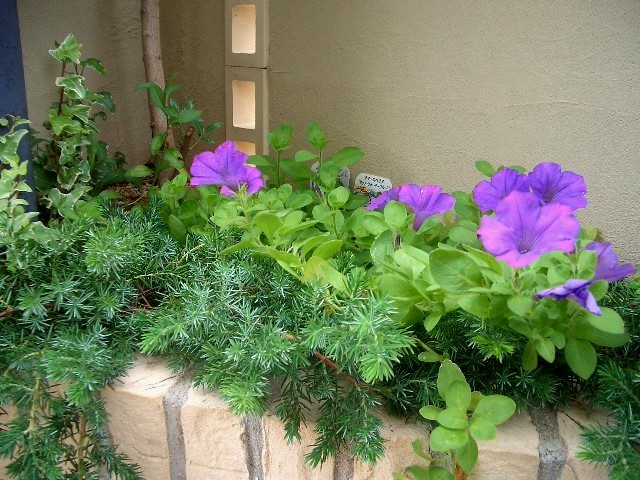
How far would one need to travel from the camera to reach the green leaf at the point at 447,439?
25.2 inches

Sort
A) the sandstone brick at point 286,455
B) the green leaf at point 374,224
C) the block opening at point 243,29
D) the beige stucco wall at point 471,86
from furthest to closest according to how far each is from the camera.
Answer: the block opening at point 243,29, the beige stucco wall at point 471,86, the green leaf at point 374,224, the sandstone brick at point 286,455

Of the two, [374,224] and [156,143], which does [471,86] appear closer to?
[374,224]

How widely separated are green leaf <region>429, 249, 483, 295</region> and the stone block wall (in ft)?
0.67

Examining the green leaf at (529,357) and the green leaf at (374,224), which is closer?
the green leaf at (529,357)

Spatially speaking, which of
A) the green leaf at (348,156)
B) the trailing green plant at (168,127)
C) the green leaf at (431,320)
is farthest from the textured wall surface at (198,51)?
the green leaf at (431,320)

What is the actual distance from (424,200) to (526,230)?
312 millimetres

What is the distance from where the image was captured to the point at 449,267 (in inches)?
26.5

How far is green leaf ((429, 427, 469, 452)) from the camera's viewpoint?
25.2 inches

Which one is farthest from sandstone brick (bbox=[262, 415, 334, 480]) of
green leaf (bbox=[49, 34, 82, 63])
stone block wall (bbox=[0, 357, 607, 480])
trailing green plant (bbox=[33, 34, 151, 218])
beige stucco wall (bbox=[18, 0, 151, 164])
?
beige stucco wall (bbox=[18, 0, 151, 164])

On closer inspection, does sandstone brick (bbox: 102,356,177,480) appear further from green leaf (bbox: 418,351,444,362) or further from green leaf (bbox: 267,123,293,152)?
green leaf (bbox: 267,123,293,152)

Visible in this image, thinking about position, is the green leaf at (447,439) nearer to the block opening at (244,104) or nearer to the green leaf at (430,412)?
the green leaf at (430,412)

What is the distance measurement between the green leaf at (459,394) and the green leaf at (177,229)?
1.64 feet

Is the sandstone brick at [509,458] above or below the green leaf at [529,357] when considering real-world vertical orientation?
below

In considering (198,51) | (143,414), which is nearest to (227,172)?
(143,414)
